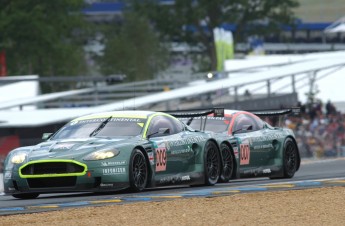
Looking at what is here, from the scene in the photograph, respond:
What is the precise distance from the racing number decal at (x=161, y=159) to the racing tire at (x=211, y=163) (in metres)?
0.99

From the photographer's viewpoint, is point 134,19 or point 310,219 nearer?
point 310,219

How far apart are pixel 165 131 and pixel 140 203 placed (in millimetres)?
3526

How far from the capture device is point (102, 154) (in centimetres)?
1703

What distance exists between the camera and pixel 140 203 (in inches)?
593

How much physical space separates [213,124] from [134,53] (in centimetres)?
7291

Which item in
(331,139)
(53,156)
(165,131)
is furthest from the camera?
(331,139)

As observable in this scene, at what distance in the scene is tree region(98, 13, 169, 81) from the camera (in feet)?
300

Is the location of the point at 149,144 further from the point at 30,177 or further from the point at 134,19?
the point at 134,19

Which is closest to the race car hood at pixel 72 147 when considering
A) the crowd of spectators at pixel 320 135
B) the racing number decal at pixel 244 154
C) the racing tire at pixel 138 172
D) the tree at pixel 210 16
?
the racing tire at pixel 138 172

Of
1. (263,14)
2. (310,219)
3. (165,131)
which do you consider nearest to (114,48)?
(263,14)

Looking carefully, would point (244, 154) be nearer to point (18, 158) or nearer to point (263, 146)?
point (263, 146)

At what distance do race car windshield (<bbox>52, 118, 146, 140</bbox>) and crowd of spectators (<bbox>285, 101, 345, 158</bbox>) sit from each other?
17.6 metres

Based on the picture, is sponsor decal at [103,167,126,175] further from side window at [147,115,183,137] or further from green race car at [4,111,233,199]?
side window at [147,115,183,137]

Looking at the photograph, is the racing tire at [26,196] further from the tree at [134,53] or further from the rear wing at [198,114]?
the tree at [134,53]
